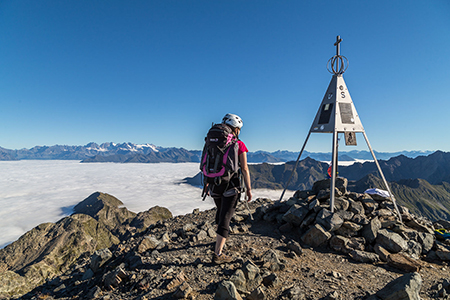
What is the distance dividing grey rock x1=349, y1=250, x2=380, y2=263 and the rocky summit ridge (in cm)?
3

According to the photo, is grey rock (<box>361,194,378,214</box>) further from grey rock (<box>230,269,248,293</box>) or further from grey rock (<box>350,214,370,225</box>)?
grey rock (<box>230,269,248,293</box>)

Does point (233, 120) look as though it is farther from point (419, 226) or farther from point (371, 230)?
point (419, 226)

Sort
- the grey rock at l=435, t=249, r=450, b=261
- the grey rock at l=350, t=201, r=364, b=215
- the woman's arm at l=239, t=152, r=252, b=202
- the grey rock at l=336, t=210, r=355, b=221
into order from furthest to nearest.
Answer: the grey rock at l=350, t=201, r=364, b=215 → the grey rock at l=336, t=210, r=355, b=221 → the grey rock at l=435, t=249, r=450, b=261 → the woman's arm at l=239, t=152, r=252, b=202

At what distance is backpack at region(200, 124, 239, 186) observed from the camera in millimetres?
5156

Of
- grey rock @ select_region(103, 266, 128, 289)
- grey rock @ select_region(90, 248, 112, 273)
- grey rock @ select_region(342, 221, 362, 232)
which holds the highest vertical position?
grey rock @ select_region(342, 221, 362, 232)

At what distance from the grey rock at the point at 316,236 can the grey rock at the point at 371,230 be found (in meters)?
1.33

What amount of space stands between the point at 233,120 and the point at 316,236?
16.1ft

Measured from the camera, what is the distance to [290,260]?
6031mm

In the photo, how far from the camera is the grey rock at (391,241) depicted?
6.61 meters

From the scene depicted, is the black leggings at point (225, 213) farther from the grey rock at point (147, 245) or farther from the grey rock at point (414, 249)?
the grey rock at point (414, 249)

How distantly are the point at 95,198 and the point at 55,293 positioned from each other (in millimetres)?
209452

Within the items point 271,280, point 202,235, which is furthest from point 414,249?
point 202,235

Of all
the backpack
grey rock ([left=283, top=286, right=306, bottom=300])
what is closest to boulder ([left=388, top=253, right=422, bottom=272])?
grey rock ([left=283, top=286, right=306, bottom=300])

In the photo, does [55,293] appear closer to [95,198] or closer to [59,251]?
[59,251]
